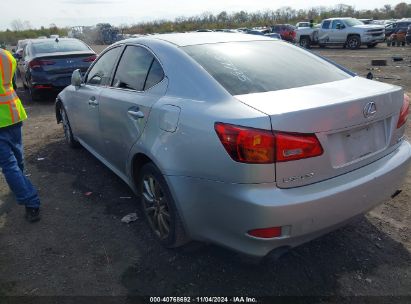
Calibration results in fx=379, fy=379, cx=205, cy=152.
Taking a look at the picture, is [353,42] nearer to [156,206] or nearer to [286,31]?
[286,31]

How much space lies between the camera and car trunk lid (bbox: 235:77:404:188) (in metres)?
2.23

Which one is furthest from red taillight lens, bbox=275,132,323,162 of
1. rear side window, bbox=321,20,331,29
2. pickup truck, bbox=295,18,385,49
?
rear side window, bbox=321,20,331,29

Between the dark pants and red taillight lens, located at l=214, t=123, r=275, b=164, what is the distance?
7.88 ft

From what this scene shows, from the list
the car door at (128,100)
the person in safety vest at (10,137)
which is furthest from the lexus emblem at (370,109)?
the person in safety vest at (10,137)

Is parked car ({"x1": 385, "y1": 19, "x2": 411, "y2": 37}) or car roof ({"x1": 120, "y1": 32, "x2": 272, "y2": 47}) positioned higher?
parked car ({"x1": 385, "y1": 19, "x2": 411, "y2": 37})

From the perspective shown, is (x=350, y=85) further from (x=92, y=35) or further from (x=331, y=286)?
(x=92, y=35)

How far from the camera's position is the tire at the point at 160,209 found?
112 inches

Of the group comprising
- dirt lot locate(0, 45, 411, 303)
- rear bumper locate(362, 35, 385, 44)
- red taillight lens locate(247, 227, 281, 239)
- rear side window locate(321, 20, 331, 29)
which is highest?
rear side window locate(321, 20, 331, 29)

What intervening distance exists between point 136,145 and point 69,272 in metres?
1.12

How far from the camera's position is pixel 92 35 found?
48250 millimetres

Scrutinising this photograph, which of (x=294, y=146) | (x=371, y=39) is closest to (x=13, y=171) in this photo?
(x=294, y=146)

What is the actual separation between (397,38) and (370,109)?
83.5 feet

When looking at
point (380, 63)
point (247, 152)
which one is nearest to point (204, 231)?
point (247, 152)

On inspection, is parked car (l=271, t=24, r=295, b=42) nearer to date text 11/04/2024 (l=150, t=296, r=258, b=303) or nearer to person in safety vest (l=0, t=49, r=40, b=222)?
person in safety vest (l=0, t=49, r=40, b=222)
